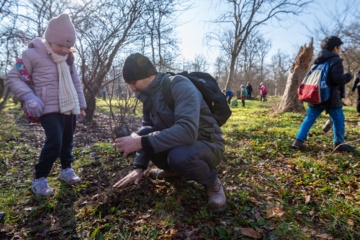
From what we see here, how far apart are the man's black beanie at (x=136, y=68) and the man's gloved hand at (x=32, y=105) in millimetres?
847

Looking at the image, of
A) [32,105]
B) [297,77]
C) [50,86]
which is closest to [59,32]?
[50,86]

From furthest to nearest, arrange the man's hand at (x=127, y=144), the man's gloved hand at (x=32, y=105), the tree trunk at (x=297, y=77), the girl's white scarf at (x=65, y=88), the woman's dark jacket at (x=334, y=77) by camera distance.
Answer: the tree trunk at (x=297, y=77), the woman's dark jacket at (x=334, y=77), the girl's white scarf at (x=65, y=88), the man's gloved hand at (x=32, y=105), the man's hand at (x=127, y=144)

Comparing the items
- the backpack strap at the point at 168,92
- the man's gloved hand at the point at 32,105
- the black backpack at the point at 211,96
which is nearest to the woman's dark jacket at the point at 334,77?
the black backpack at the point at 211,96

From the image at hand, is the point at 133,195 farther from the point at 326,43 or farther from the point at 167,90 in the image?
the point at 326,43

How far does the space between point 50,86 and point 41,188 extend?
3.30ft

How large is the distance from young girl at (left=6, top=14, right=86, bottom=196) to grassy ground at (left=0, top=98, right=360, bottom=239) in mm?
341

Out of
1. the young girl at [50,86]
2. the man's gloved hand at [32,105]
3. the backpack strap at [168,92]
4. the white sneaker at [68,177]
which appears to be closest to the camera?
the backpack strap at [168,92]

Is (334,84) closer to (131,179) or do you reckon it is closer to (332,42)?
(332,42)

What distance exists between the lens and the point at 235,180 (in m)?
2.57

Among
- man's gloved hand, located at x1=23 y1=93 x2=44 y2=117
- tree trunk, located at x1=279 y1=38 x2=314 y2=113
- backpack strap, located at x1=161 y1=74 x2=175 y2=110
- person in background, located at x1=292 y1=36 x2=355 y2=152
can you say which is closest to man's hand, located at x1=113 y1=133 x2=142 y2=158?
backpack strap, located at x1=161 y1=74 x2=175 y2=110

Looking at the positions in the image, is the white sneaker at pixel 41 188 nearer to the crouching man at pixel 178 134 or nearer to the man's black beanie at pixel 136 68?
the crouching man at pixel 178 134

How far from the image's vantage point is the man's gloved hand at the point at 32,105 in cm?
198

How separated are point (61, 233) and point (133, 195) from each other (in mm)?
630

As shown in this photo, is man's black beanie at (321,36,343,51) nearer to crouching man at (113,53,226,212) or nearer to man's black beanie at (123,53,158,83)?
crouching man at (113,53,226,212)
